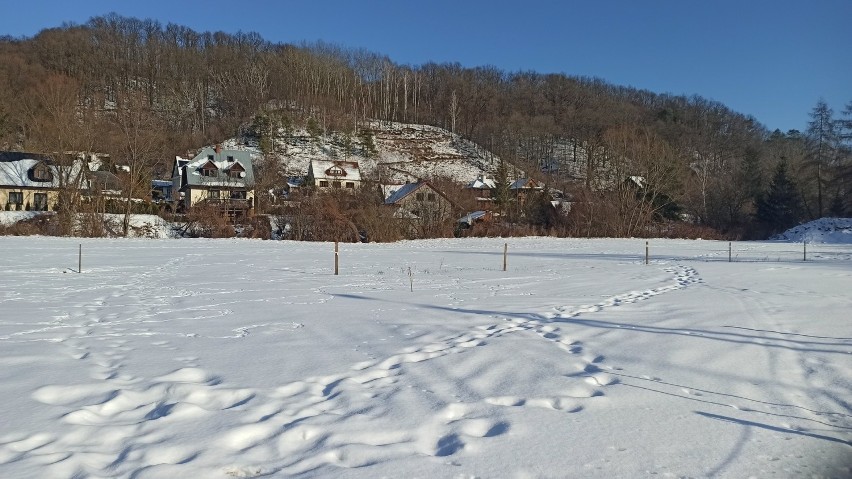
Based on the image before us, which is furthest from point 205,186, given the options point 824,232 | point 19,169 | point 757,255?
point 824,232

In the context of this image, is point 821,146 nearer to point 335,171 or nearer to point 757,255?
point 757,255

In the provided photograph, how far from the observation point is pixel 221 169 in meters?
55.3

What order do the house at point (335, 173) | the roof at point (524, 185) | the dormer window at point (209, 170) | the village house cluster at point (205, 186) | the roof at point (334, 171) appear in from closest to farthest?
the village house cluster at point (205, 186), the dormer window at point (209, 170), the roof at point (524, 185), the house at point (335, 173), the roof at point (334, 171)

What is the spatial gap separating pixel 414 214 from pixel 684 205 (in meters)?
26.3

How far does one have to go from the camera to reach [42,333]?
7254mm

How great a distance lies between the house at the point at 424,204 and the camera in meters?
42.4

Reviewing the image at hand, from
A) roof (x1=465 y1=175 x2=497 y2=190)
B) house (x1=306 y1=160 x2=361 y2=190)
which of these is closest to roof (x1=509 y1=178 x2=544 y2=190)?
roof (x1=465 y1=175 x2=497 y2=190)

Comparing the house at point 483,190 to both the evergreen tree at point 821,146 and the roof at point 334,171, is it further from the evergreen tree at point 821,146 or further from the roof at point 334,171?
the evergreen tree at point 821,146

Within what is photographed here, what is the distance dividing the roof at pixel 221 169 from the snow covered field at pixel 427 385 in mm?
44962

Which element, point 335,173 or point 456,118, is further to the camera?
point 456,118

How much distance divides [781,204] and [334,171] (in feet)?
153

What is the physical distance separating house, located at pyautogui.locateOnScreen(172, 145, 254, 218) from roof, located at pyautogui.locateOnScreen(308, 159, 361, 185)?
353 inches

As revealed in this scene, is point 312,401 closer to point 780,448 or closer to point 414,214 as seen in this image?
point 780,448

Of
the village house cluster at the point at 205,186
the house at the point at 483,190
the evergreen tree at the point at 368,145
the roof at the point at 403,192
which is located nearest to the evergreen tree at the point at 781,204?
the village house cluster at the point at 205,186
